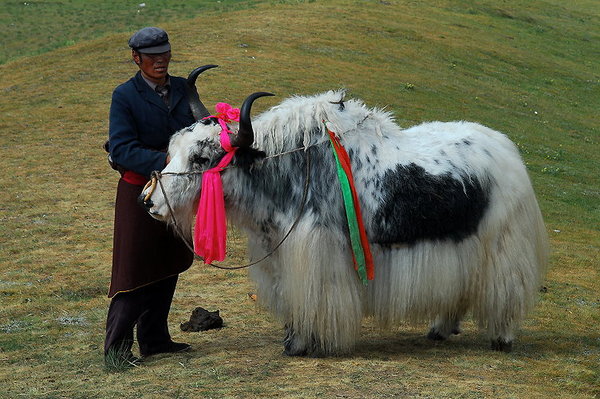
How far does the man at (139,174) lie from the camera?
→ 5.67 metres

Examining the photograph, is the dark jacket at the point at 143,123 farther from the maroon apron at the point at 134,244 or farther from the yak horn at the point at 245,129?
the yak horn at the point at 245,129

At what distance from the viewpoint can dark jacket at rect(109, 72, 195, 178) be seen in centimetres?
562

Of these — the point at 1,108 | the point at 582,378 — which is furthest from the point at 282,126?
the point at 1,108

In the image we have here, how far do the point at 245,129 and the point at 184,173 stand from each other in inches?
18.3

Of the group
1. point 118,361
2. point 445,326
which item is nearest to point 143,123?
point 118,361

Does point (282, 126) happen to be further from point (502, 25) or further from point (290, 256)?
point (502, 25)

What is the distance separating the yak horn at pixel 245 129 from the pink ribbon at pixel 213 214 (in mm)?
90

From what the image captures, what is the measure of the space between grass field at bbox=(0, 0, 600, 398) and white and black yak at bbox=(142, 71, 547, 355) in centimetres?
32

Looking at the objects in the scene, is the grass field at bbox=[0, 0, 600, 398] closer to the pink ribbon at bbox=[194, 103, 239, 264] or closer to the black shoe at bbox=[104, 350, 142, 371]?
the black shoe at bbox=[104, 350, 142, 371]

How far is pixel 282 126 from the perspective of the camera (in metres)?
5.84

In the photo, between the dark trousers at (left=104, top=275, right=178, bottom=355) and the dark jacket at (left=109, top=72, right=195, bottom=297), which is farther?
the dark trousers at (left=104, top=275, right=178, bottom=355)

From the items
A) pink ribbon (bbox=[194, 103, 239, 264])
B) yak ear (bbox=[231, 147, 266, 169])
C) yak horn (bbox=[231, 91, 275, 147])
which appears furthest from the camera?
yak ear (bbox=[231, 147, 266, 169])

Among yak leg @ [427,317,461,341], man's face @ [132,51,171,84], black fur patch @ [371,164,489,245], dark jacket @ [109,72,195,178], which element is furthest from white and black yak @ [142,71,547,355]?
man's face @ [132,51,171,84]

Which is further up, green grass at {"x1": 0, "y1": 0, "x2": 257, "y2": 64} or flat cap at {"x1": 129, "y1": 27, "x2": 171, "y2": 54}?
flat cap at {"x1": 129, "y1": 27, "x2": 171, "y2": 54}
